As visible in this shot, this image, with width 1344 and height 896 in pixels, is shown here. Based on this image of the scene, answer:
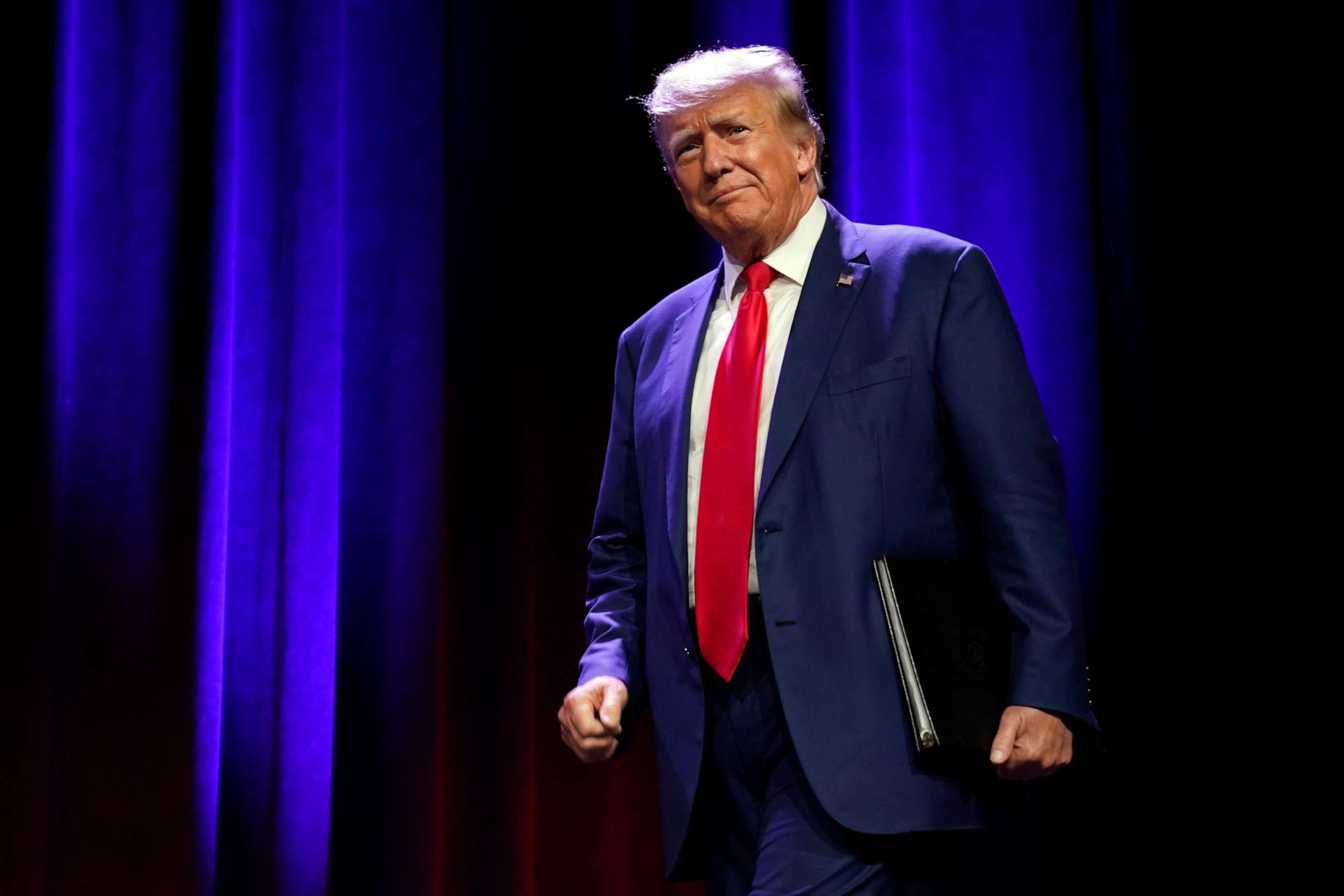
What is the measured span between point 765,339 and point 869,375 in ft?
0.49

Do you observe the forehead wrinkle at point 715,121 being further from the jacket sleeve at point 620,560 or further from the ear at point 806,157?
the jacket sleeve at point 620,560

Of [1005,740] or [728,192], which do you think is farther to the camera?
[728,192]

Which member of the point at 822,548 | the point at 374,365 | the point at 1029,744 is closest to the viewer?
the point at 1029,744

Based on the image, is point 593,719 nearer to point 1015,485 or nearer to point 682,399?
point 682,399

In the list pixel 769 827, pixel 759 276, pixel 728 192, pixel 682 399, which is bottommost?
pixel 769 827

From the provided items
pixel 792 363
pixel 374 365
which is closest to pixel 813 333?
pixel 792 363

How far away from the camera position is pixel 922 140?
7.98 ft

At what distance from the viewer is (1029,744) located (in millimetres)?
1304

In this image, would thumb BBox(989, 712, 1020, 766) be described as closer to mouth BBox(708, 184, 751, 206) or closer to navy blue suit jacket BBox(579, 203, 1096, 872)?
navy blue suit jacket BBox(579, 203, 1096, 872)

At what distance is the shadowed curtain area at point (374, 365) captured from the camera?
243 centimetres

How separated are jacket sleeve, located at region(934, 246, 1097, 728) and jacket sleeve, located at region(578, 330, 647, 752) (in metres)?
0.47

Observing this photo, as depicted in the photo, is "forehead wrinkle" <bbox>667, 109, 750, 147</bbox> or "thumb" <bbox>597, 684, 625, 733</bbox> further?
"forehead wrinkle" <bbox>667, 109, 750, 147</bbox>

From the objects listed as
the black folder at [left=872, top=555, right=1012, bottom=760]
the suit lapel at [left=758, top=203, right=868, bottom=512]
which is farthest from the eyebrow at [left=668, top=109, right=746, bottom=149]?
the black folder at [left=872, top=555, right=1012, bottom=760]

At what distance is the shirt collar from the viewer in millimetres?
1623
